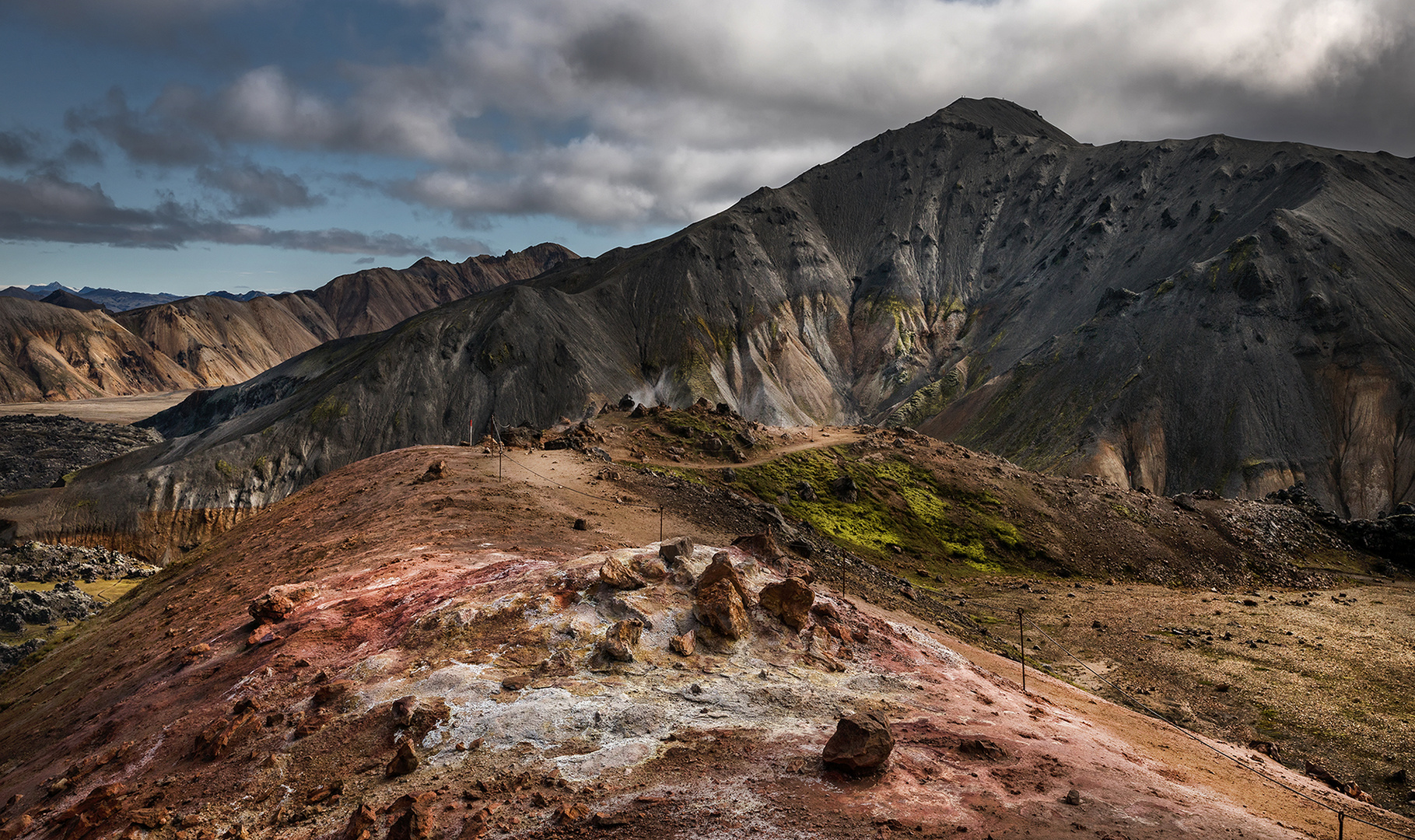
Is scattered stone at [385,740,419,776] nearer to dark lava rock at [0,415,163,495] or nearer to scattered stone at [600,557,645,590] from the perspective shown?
scattered stone at [600,557,645,590]

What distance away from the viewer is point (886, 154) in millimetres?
147250

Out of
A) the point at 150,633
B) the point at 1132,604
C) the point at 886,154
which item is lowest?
the point at 1132,604

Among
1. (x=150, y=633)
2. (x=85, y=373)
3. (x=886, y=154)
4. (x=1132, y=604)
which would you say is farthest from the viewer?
(x=85, y=373)

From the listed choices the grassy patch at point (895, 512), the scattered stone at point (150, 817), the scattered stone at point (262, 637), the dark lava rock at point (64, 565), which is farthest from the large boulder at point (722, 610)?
the dark lava rock at point (64, 565)

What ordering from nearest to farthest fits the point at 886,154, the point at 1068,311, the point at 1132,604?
the point at 1132,604 → the point at 1068,311 → the point at 886,154

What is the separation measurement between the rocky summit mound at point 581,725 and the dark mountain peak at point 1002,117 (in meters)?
155

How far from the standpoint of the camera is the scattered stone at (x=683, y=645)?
1372 centimetres

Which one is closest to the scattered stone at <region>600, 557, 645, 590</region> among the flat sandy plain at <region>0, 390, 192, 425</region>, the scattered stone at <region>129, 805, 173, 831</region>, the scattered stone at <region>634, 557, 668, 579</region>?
the scattered stone at <region>634, 557, 668, 579</region>

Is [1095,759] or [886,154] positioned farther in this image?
[886,154]

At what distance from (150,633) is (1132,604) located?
3590 cm

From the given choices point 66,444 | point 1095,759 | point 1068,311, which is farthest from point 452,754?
point 66,444

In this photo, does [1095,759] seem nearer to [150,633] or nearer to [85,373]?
[150,633]

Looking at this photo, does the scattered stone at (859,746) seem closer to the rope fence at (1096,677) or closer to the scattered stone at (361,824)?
the scattered stone at (361,824)

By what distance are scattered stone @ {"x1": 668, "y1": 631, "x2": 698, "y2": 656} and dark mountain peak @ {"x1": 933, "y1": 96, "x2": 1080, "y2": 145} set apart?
15799cm
